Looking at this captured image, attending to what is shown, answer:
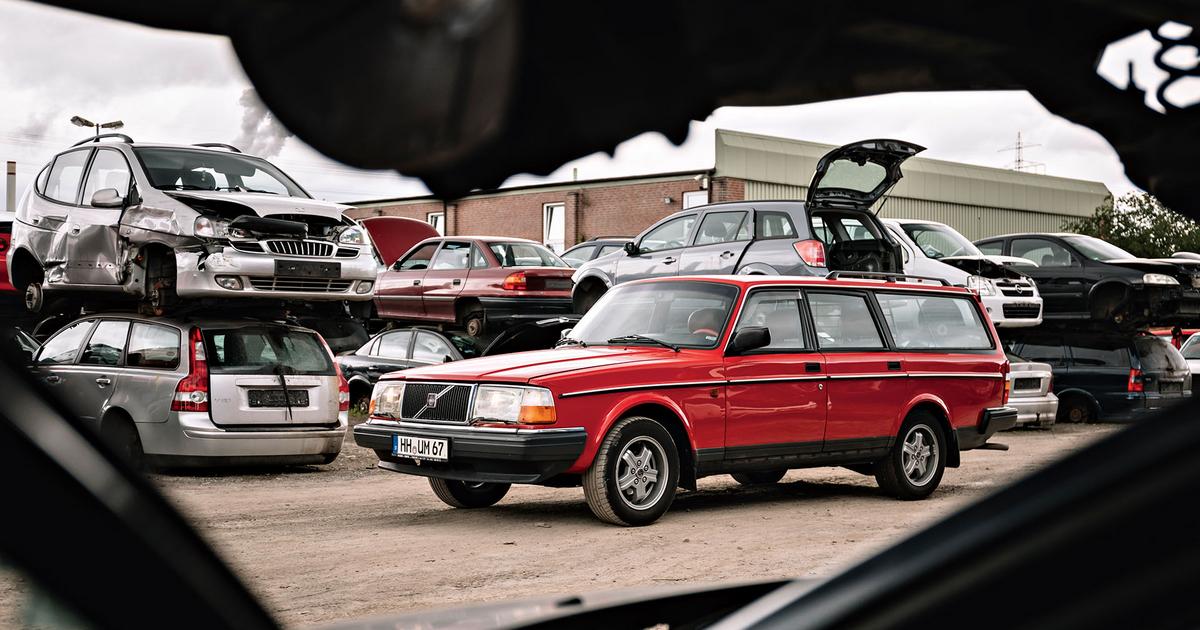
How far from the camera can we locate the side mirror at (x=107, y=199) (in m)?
1.05

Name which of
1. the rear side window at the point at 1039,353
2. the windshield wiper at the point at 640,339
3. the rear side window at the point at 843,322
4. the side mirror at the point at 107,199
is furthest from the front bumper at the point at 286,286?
the side mirror at the point at 107,199

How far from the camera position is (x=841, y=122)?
709 millimetres

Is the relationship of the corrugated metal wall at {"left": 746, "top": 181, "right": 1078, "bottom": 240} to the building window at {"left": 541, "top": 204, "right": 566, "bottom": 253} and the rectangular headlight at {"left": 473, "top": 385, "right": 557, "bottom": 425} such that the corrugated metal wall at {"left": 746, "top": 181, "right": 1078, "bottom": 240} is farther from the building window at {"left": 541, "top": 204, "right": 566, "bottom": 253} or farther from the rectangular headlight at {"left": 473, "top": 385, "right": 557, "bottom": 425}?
the rectangular headlight at {"left": 473, "top": 385, "right": 557, "bottom": 425}

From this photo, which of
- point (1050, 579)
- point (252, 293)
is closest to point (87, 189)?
point (1050, 579)

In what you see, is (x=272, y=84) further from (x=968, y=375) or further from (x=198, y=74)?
(x=968, y=375)

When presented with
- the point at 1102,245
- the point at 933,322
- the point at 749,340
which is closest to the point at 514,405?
the point at 749,340

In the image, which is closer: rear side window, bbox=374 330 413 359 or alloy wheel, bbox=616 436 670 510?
alloy wheel, bbox=616 436 670 510

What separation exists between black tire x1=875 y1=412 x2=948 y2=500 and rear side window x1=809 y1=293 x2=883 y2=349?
670mm

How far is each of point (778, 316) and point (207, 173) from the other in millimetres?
7310

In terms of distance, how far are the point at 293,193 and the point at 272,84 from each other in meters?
0.28

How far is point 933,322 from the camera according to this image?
356 inches

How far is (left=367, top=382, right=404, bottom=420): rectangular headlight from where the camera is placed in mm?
7664

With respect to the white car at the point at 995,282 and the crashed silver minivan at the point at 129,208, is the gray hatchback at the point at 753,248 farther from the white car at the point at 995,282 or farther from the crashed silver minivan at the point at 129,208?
the crashed silver minivan at the point at 129,208

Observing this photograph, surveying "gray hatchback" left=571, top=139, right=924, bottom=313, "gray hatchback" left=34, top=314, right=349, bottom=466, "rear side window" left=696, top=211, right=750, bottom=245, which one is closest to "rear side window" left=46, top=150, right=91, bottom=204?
"gray hatchback" left=34, top=314, right=349, bottom=466
